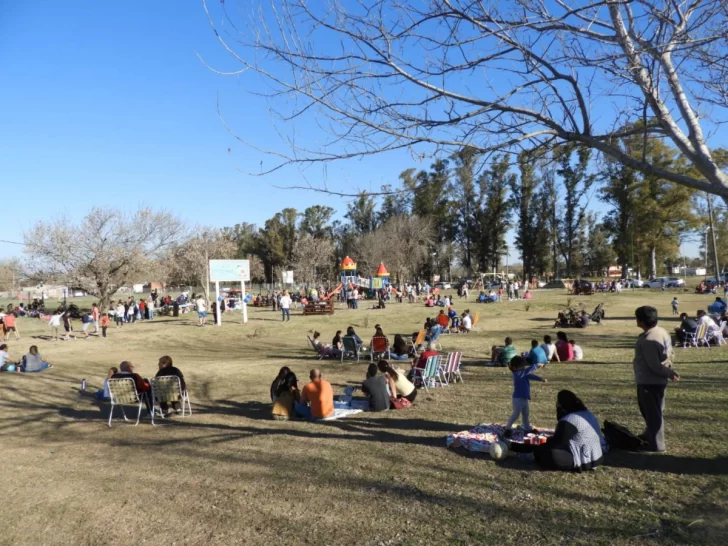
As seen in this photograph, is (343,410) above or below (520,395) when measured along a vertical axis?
below

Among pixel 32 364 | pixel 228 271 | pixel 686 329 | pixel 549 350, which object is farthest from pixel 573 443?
pixel 228 271

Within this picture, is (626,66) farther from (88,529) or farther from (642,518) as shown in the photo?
(88,529)

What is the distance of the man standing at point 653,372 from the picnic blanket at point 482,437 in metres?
1.02

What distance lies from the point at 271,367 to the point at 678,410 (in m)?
8.84

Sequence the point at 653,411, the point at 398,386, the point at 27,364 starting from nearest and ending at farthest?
the point at 653,411 → the point at 398,386 → the point at 27,364

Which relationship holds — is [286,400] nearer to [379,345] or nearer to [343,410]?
[343,410]

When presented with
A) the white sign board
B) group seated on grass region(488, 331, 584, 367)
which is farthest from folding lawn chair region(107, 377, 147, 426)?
the white sign board

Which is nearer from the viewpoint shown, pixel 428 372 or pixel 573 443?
pixel 573 443

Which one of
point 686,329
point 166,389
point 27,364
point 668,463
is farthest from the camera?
point 686,329

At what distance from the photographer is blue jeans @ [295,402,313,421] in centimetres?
775

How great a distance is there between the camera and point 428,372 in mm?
9570

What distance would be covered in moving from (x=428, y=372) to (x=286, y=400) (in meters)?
2.94

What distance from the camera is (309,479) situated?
5094mm

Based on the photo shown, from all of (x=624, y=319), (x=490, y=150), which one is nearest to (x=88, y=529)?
(x=490, y=150)
